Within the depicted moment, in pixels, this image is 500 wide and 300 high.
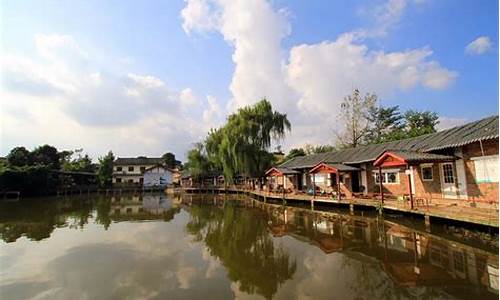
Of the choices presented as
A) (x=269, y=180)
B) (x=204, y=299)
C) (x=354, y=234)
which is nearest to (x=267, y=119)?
(x=269, y=180)

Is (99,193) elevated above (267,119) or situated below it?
below

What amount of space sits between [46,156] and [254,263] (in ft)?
186

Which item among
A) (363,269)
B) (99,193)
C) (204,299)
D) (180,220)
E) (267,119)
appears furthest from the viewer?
(99,193)

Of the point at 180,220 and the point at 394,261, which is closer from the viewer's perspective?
the point at 394,261

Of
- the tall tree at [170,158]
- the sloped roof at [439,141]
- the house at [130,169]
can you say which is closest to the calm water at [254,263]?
the sloped roof at [439,141]

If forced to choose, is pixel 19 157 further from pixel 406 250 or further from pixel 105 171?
pixel 406 250

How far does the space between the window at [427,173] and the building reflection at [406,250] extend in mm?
3560

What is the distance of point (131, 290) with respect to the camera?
659 centimetres

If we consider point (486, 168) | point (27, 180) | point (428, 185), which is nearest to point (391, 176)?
point (428, 185)

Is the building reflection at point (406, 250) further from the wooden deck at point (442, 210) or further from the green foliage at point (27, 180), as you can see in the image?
the green foliage at point (27, 180)

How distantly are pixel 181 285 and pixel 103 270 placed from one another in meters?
2.62

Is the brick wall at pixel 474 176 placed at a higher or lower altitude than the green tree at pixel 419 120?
lower

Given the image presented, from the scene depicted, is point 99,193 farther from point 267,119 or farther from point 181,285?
point 181,285

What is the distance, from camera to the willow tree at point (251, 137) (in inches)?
1222
